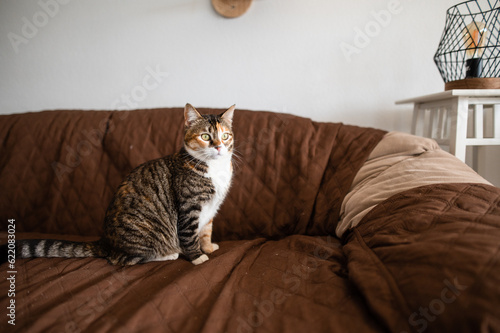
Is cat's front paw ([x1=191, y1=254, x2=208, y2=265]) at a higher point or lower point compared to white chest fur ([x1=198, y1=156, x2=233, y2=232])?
lower

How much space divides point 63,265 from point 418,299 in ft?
3.97

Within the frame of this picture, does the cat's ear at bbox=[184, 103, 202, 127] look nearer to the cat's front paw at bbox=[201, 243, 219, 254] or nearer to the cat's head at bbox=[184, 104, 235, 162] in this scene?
the cat's head at bbox=[184, 104, 235, 162]

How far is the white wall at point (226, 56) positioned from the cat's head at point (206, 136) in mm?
612

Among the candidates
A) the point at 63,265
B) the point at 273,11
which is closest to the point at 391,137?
the point at 273,11

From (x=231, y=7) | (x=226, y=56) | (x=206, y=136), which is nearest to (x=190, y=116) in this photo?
(x=206, y=136)

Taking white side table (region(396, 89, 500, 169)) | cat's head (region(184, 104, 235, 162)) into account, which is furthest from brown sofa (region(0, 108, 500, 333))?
cat's head (region(184, 104, 235, 162))

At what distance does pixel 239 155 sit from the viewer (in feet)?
4.78

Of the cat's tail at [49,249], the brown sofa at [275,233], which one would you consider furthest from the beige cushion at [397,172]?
the cat's tail at [49,249]

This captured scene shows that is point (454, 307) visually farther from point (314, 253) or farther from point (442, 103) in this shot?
point (442, 103)

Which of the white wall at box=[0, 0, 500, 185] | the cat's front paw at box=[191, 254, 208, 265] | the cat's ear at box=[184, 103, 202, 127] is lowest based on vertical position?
the cat's front paw at box=[191, 254, 208, 265]

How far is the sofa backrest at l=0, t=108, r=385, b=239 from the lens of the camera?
133cm

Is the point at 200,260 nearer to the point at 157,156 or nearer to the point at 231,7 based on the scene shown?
the point at 157,156

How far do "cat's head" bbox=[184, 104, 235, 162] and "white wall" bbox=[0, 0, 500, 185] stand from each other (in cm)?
61

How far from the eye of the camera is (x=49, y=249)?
1.12 metres
